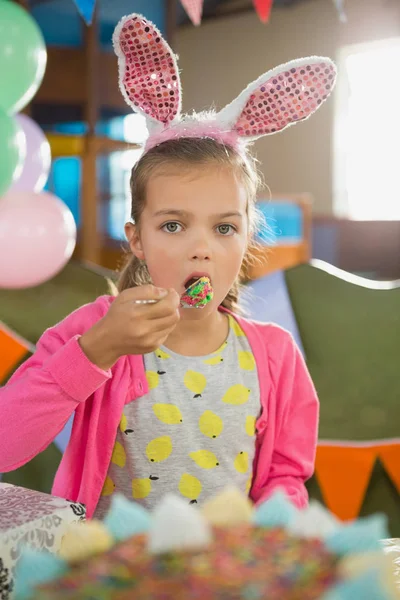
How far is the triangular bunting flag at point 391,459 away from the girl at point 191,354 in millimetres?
249

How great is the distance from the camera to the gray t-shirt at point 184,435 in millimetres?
1011

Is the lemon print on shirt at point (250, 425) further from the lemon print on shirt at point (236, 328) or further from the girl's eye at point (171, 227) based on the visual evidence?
the girl's eye at point (171, 227)

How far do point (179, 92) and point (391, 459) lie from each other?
26.5 inches

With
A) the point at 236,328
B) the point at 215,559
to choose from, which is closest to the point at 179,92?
the point at 236,328

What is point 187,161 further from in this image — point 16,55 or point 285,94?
point 16,55

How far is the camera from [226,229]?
3.02 ft

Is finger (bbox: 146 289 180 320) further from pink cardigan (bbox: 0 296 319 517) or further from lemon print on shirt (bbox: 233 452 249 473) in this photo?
lemon print on shirt (bbox: 233 452 249 473)

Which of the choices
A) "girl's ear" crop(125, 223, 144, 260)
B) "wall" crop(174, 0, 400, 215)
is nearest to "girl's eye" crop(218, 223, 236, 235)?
"girl's ear" crop(125, 223, 144, 260)

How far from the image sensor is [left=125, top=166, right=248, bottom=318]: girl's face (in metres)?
0.89

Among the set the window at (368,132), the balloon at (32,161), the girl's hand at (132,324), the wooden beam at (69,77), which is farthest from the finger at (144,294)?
the window at (368,132)

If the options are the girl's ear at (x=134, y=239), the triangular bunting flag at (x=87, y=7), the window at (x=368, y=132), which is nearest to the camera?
the girl's ear at (x=134, y=239)

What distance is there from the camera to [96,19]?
552cm

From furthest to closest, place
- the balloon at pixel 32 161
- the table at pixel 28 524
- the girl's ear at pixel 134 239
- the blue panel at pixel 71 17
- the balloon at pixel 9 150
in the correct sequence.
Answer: the blue panel at pixel 71 17 → the balloon at pixel 32 161 → the balloon at pixel 9 150 → the girl's ear at pixel 134 239 → the table at pixel 28 524

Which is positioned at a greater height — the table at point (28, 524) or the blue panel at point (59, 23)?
the blue panel at point (59, 23)
